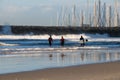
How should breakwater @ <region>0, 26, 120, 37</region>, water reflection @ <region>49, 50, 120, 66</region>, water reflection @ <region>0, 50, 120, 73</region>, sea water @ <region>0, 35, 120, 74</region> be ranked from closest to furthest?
water reflection @ <region>0, 50, 120, 73</region> → sea water @ <region>0, 35, 120, 74</region> → water reflection @ <region>49, 50, 120, 66</region> → breakwater @ <region>0, 26, 120, 37</region>

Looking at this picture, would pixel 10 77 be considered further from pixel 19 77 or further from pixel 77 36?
pixel 77 36

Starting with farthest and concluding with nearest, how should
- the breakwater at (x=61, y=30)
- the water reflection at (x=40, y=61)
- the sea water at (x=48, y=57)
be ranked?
the breakwater at (x=61, y=30)
the sea water at (x=48, y=57)
the water reflection at (x=40, y=61)

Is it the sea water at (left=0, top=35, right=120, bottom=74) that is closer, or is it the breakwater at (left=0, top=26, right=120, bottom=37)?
the sea water at (left=0, top=35, right=120, bottom=74)

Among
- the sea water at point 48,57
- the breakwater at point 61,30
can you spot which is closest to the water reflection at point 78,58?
the sea water at point 48,57

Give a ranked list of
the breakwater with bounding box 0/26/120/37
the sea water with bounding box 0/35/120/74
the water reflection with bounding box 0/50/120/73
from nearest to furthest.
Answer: the water reflection with bounding box 0/50/120/73 < the sea water with bounding box 0/35/120/74 < the breakwater with bounding box 0/26/120/37

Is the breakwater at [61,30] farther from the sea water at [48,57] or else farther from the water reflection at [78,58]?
the water reflection at [78,58]

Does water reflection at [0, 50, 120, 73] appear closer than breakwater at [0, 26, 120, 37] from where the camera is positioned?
Yes

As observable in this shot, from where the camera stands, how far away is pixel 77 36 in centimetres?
8038

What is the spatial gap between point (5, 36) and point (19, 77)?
6131 cm

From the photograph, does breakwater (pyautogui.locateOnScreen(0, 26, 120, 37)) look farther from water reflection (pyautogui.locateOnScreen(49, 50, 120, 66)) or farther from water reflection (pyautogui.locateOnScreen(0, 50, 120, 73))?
water reflection (pyautogui.locateOnScreen(0, 50, 120, 73))

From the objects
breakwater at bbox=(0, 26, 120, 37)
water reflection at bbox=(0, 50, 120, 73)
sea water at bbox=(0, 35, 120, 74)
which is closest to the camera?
A: water reflection at bbox=(0, 50, 120, 73)

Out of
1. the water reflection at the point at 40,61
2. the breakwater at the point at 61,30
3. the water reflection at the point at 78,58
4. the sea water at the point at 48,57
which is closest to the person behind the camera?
the water reflection at the point at 40,61

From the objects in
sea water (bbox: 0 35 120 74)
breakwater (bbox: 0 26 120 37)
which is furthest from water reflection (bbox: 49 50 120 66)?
breakwater (bbox: 0 26 120 37)

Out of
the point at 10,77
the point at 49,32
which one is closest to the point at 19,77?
the point at 10,77
